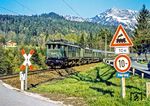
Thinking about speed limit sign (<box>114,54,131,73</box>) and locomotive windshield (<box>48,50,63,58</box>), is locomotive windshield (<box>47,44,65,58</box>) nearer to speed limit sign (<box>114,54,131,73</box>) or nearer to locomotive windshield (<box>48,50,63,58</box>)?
locomotive windshield (<box>48,50,63,58</box>)

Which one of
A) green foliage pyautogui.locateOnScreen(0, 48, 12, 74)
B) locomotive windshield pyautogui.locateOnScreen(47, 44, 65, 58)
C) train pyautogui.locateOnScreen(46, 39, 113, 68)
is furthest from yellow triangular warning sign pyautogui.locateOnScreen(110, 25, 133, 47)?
green foliage pyautogui.locateOnScreen(0, 48, 12, 74)

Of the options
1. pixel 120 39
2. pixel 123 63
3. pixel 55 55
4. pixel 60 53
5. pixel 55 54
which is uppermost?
pixel 120 39

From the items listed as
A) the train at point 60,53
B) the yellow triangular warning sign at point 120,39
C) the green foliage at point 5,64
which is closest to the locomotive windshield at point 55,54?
the train at point 60,53

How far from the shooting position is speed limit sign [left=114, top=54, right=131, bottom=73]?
11883mm

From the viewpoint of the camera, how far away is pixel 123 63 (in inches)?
471

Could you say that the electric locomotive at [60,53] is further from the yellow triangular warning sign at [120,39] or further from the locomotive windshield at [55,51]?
the yellow triangular warning sign at [120,39]

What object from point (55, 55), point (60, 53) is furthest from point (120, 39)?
point (55, 55)

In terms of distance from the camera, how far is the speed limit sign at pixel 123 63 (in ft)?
39.0

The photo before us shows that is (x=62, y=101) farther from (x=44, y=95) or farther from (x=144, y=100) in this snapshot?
(x=144, y=100)

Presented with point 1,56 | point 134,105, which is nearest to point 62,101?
point 134,105

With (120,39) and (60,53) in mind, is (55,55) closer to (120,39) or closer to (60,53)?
(60,53)

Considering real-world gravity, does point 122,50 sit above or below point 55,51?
below

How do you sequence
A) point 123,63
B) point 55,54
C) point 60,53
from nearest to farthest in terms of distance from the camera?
point 123,63 → point 60,53 → point 55,54

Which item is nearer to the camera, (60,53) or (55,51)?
(60,53)
